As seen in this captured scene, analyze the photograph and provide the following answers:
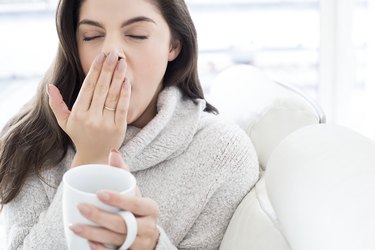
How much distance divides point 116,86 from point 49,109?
0.99ft

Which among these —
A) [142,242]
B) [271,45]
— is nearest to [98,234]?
[142,242]

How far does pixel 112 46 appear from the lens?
1234mm

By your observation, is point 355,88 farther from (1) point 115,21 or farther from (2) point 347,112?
(1) point 115,21

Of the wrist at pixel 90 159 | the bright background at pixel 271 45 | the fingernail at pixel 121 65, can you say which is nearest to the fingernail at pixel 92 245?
the wrist at pixel 90 159

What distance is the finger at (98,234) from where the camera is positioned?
31.9 inches

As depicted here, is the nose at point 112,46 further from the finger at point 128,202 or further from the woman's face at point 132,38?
the finger at point 128,202

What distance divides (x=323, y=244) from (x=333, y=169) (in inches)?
5.1

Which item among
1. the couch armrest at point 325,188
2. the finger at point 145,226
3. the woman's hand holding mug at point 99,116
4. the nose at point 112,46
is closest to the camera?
the couch armrest at point 325,188

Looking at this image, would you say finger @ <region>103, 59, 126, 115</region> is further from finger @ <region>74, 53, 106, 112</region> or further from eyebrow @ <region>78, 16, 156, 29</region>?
eyebrow @ <region>78, 16, 156, 29</region>

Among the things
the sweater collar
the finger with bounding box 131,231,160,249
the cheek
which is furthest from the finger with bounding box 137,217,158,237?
the cheek

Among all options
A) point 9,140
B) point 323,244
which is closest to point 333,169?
point 323,244

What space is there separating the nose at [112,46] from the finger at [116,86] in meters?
0.09

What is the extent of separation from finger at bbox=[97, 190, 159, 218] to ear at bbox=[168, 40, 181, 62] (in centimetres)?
57

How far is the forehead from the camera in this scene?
4.08 ft
